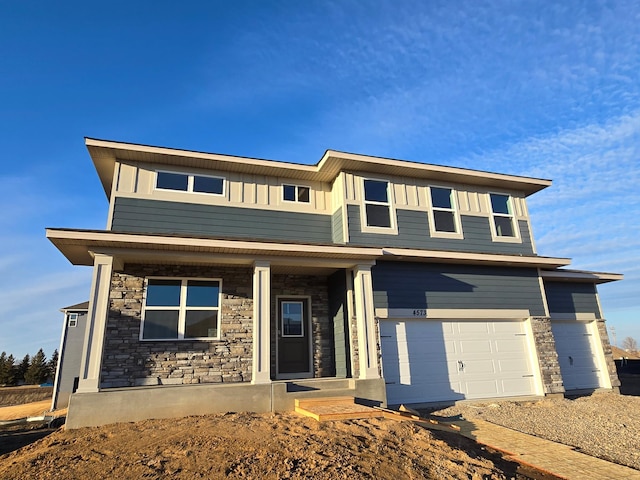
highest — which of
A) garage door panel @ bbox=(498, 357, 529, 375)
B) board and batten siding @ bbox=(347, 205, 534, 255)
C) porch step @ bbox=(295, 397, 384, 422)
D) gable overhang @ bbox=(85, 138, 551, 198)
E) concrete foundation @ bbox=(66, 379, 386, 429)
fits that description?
gable overhang @ bbox=(85, 138, 551, 198)

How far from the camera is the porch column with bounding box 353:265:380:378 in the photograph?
8.17m

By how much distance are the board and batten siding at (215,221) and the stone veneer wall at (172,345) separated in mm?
933

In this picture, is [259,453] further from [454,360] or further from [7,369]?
[7,369]

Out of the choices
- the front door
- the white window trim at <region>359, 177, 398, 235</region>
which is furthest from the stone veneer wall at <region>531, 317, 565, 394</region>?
the front door

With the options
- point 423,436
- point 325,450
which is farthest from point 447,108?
point 325,450

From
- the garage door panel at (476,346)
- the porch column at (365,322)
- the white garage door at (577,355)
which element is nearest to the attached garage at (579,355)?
the white garage door at (577,355)

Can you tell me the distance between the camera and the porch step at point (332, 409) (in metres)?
6.27

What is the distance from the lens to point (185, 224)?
9.18 metres

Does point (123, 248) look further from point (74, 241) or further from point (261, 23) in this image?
point (261, 23)

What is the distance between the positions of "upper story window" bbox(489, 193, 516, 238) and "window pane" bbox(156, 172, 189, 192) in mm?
8596

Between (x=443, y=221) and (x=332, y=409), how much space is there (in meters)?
6.20

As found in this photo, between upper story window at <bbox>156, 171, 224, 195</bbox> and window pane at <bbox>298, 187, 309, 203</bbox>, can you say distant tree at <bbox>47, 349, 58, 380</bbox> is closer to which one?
upper story window at <bbox>156, 171, 224, 195</bbox>

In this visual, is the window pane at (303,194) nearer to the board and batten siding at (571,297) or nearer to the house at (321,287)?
the house at (321,287)

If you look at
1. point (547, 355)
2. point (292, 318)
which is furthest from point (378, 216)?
point (547, 355)
